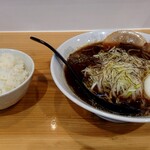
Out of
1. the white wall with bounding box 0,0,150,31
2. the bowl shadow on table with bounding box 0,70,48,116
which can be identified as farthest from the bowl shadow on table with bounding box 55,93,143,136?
the white wall with bounding box 0,0,150,31

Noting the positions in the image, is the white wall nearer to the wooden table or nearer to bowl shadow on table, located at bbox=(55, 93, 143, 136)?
the wooden table

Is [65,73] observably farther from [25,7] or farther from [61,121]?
[25,7]

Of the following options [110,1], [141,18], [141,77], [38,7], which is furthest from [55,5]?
[141,77]

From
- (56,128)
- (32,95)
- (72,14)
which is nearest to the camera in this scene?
(56,128)

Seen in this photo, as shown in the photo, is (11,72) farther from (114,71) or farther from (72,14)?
(72,14)

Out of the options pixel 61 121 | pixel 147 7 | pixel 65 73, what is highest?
pixel 147 7

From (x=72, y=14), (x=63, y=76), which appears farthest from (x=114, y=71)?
(x=72, y=14)
